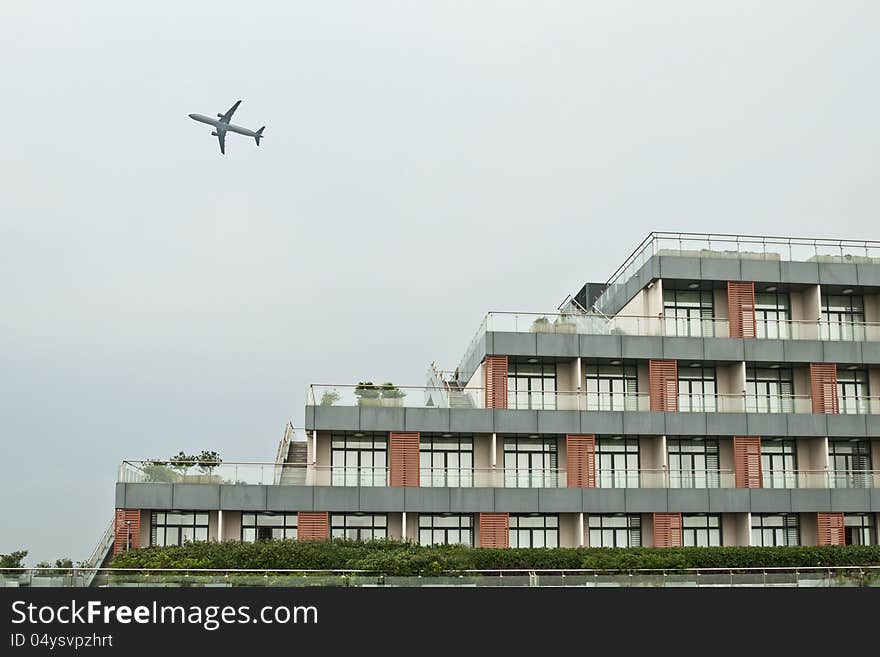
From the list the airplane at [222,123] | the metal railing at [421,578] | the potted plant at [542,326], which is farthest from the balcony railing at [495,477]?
the airplane at [222,123]

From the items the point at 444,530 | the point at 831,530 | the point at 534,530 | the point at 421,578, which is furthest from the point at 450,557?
the point at 831,530

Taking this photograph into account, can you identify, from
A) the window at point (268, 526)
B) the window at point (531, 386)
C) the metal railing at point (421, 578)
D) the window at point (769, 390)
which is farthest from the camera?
the window at point (769, 390)

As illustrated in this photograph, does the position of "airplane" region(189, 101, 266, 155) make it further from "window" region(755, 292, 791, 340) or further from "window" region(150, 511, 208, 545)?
"window" region(755, 292, 791, 340)

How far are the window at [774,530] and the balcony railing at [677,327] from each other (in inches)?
295

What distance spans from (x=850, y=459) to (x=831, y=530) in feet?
11.9

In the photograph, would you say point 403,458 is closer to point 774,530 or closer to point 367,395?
point 367,395

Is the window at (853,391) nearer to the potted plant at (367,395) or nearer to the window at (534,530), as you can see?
the window at (534,530)

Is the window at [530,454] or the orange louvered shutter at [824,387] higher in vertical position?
the orange louvered shutter at [824,387]

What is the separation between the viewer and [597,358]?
48.7 m

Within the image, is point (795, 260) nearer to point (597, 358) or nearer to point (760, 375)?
point (760, 375)

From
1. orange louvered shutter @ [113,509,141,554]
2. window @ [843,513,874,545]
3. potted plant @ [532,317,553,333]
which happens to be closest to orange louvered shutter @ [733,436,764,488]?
window @ [843,513,874,545]

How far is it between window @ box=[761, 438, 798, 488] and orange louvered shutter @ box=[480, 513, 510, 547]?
10955mm

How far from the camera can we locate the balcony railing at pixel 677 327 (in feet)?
159
